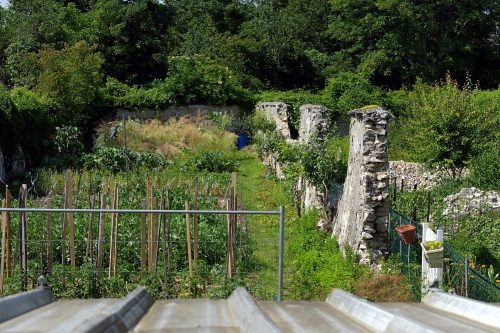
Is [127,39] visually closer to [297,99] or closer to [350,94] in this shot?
[297,99]

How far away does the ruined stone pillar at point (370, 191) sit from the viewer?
9914mm

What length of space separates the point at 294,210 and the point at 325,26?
31.1 m

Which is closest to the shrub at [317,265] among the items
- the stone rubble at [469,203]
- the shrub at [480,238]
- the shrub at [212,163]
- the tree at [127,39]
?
the shrub at [480,238]

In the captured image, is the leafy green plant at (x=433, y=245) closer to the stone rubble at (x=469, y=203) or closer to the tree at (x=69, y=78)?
the stone rubble at (x=469, y=203)

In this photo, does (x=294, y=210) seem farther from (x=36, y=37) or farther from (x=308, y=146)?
(x=36, y=37)

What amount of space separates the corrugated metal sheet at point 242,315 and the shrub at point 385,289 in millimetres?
4180

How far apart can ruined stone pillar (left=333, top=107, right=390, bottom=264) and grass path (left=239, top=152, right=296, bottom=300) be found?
1340mm

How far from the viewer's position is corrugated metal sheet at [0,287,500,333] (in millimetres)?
2992

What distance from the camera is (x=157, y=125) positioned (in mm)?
24688

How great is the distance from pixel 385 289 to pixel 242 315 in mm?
5230

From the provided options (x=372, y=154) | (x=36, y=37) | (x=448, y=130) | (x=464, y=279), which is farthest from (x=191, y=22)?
(x=464, y=279)

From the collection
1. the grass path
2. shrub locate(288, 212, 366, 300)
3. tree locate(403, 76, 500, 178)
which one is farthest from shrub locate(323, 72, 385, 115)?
shrub locate(288, 212, 366, 300)

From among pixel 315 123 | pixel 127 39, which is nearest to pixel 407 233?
pixel 315 123

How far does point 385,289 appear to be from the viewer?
817cm
